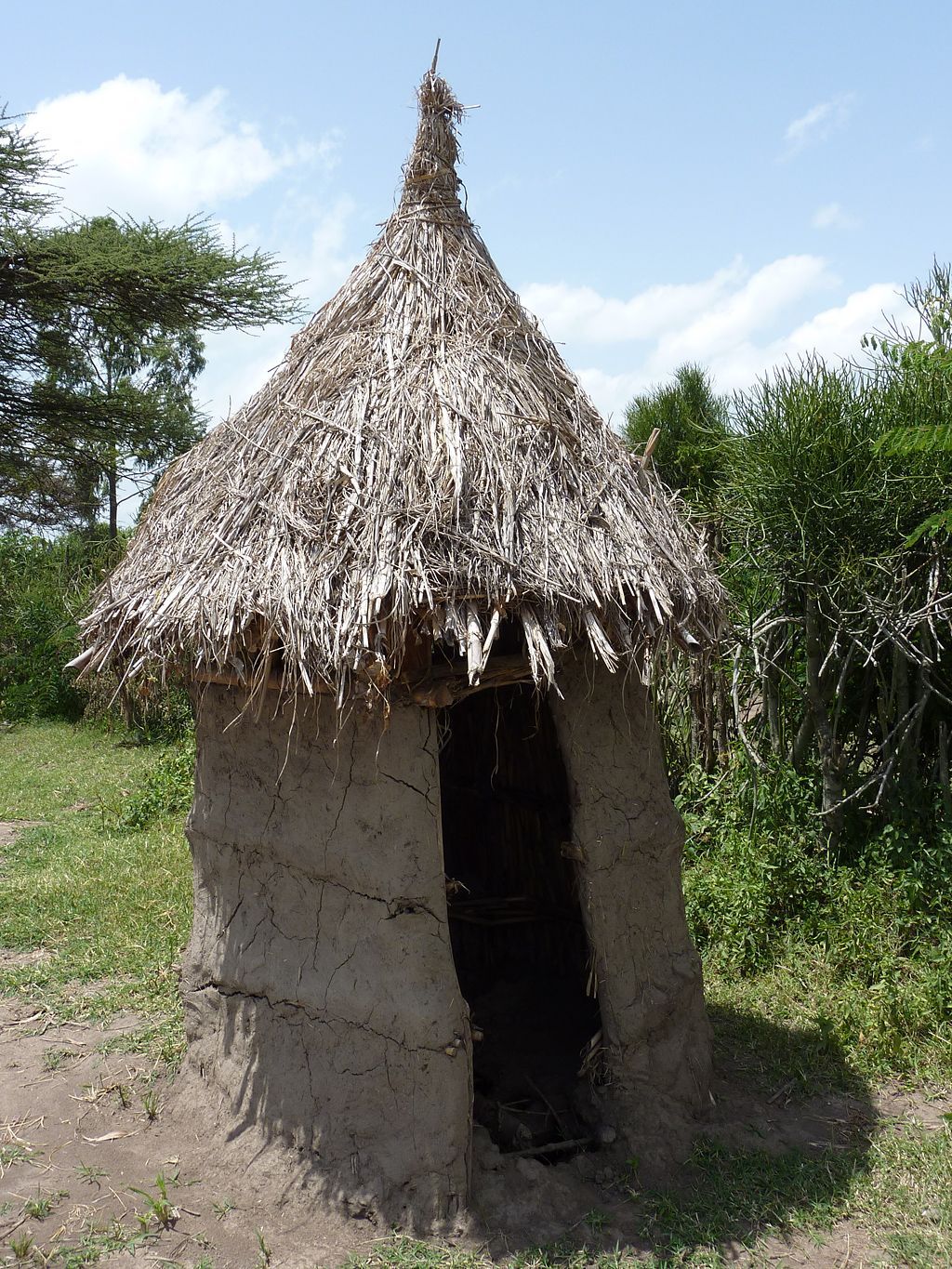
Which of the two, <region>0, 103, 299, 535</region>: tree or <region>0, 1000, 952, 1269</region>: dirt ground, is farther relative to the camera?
<region>0, 103, 299, 535</region>: tree

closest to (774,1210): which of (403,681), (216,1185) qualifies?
(216,1185)

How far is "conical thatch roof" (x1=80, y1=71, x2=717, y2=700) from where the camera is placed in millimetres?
3189

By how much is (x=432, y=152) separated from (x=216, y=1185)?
4.00 metres

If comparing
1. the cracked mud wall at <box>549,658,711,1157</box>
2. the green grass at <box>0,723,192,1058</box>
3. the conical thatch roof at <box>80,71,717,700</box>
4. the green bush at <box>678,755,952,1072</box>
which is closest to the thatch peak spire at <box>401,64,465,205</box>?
the conical thatch roof at <box>80,71,717,700</box>

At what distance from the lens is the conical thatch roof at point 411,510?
3189 millimetres

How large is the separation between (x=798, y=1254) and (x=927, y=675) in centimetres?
302

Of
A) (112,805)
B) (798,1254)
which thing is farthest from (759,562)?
(112,805)

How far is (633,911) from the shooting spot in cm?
379


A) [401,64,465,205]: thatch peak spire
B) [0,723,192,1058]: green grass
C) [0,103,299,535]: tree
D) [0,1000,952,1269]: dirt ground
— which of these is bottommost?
[0,1000,952,1269]: dirt ground

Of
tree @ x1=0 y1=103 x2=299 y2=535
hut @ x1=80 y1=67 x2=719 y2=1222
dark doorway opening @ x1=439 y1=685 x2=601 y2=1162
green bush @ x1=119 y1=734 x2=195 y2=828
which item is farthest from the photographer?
tree @ x1=0 y1=103 x2=299 y2=535

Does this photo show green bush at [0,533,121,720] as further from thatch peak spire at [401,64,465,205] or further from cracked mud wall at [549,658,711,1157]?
cracked mud wall at [549,658,711,1157]

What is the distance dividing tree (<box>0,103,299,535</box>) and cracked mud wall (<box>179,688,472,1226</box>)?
404 inches

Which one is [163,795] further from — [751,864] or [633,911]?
[633,911]

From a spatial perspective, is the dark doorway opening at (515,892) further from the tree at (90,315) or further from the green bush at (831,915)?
the tree at (90,315)
